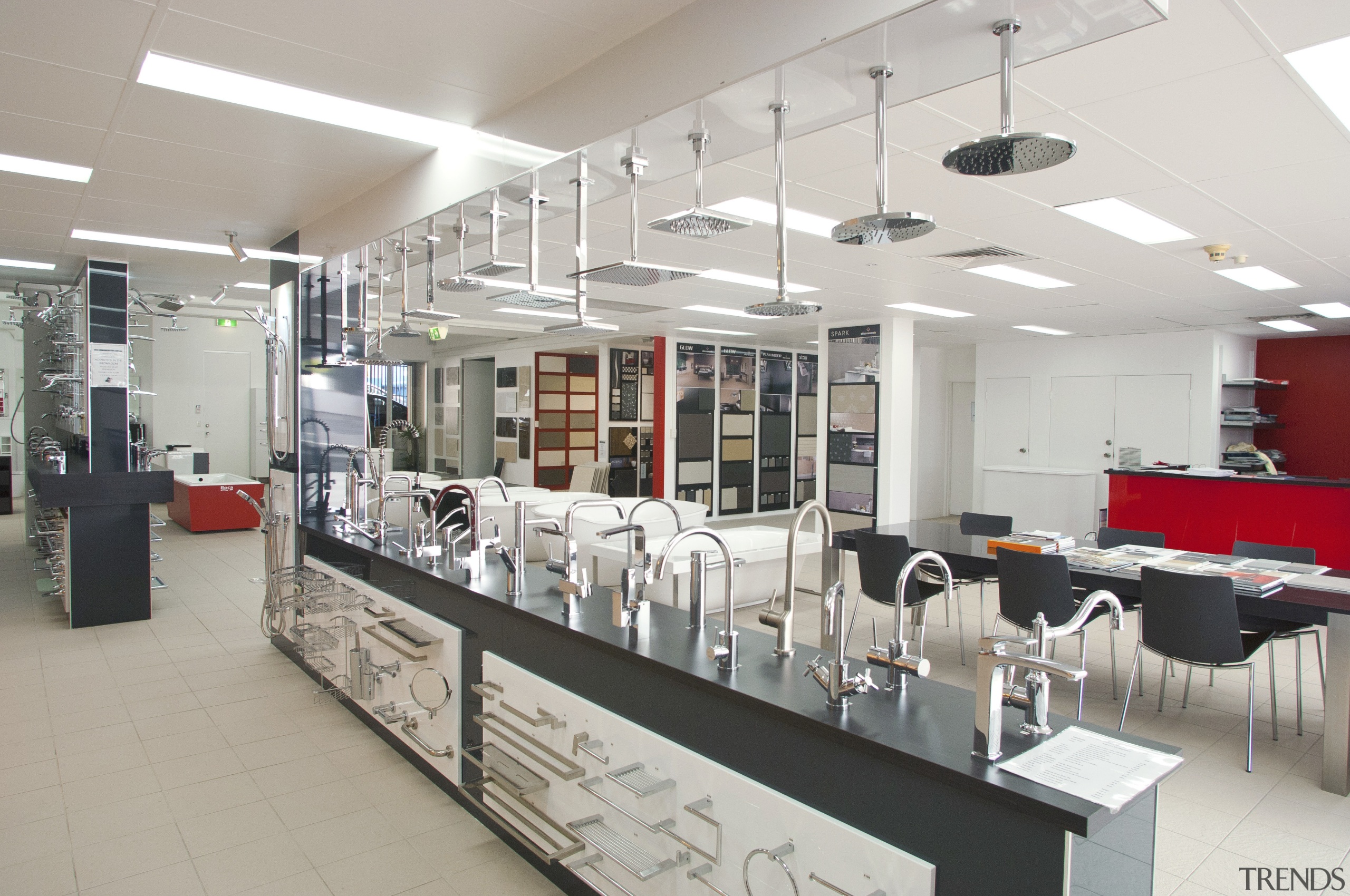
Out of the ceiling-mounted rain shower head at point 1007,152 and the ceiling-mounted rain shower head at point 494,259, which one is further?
the ceiling-mounted rain shower head at point 494,259

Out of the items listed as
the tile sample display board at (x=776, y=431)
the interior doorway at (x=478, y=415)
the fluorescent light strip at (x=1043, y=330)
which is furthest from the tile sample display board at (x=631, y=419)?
the fluorescent light strip at (x=1043, y=330)

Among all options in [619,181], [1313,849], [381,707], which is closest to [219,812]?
[381,707]

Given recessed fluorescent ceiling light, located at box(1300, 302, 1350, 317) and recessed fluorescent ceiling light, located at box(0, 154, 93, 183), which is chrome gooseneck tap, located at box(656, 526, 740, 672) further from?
recessed fluorescent ceiling light, located at box(1300, 302, 1350, 317)

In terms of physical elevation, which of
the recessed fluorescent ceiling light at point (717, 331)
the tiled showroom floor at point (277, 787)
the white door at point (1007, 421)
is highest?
the recessed fluorescent ceiling light at point (717, 331)

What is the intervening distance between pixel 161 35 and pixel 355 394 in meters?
2.96

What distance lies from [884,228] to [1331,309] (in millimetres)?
8015

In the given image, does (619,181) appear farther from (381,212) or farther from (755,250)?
(755,250)

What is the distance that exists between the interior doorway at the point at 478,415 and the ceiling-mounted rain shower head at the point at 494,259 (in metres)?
10.9

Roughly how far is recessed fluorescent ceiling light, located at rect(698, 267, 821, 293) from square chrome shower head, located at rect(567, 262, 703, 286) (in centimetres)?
319

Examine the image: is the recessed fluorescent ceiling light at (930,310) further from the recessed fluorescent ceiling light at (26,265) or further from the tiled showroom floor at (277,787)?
the recessed fluorescent ceiling light at (26,265)

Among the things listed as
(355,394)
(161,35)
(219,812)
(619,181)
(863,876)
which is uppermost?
(161,35)

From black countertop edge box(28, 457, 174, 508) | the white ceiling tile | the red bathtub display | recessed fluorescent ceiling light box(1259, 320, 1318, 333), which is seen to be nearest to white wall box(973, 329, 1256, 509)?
recessed fluorescent ceiling light box(1259, 320, 1318, 333)

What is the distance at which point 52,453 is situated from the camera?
6.25 m

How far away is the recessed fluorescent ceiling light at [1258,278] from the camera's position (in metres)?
5.35
